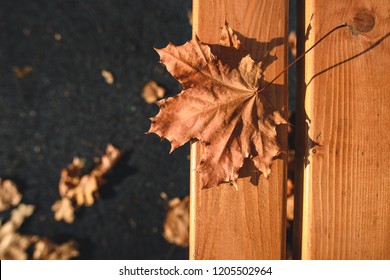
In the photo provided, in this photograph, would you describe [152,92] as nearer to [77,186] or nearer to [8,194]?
[77,186]

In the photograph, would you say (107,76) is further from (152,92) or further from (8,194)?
(8,194)

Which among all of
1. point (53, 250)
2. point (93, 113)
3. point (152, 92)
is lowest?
point (53, 250)

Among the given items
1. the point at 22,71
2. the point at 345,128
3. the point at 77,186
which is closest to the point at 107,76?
the point at 22,71

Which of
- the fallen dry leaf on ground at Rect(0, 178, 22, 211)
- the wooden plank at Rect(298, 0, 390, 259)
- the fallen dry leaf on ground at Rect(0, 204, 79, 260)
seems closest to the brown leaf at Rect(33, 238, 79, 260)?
the fallen dry leaf on ground at Rect(0, 204, 79, 260)

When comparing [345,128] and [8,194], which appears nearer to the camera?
[345,128]

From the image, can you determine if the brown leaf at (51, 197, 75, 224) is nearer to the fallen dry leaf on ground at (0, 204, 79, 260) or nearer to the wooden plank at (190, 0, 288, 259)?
the fallen dry leaf on ground at (0, 204, 79, 260)

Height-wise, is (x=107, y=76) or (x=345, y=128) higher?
(x=107, y=76)

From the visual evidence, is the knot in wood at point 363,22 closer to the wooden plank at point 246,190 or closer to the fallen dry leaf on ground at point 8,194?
the wooden plank at point 246,190
